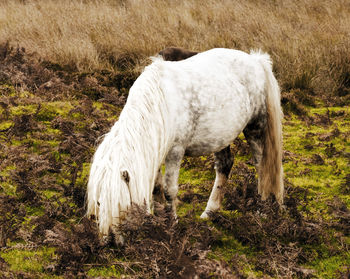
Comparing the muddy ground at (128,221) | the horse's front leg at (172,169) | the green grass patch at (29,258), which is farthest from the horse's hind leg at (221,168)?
the green grass patch at (29,258)

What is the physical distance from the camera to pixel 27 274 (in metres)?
2.70

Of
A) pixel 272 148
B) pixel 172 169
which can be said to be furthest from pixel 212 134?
pixel 272 148

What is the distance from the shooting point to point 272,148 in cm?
415

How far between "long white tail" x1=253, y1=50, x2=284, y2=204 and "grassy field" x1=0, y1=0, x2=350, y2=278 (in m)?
0.16

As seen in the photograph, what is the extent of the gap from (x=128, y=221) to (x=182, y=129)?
0.96 metres

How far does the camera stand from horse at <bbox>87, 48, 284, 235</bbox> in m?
2.62

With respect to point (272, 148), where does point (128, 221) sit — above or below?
above

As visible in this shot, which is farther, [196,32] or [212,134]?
[196,32]

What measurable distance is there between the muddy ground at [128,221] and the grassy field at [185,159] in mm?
13

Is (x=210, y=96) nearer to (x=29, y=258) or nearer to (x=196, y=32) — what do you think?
(x=29, y=258)

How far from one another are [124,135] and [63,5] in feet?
36.5

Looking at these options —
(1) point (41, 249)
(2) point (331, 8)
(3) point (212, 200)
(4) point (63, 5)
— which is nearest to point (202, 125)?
(3) point (212, 200)

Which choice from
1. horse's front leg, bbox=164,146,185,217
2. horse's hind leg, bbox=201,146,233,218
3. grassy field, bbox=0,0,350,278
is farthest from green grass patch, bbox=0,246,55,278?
horse's hind leg, bbox=201,146,233,218

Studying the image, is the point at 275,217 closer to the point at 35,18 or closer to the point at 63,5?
the point at 35,18
